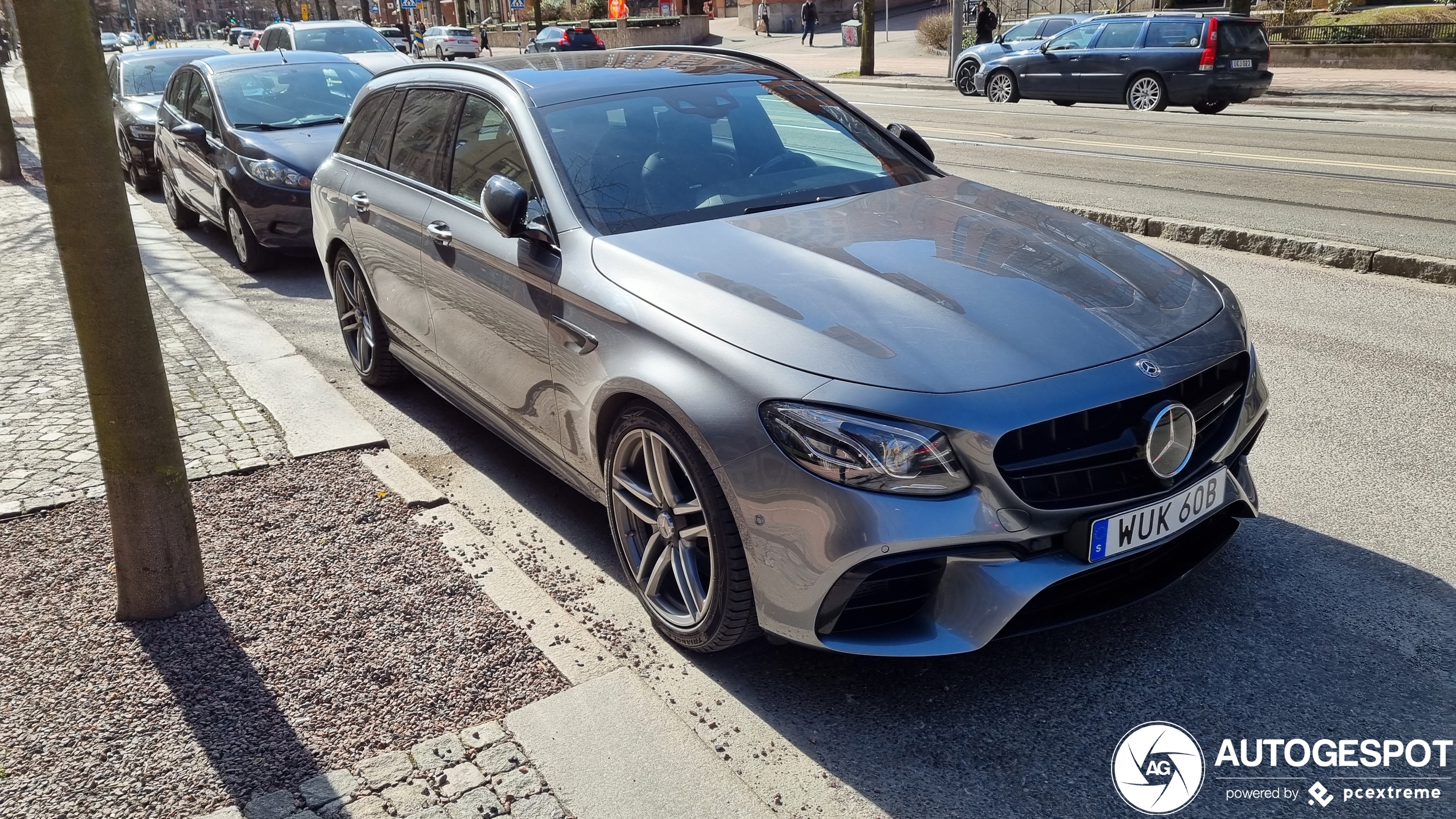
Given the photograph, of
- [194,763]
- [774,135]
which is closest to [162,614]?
[194,763]

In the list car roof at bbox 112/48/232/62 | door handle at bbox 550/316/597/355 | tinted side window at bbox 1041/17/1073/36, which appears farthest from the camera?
tinted side window at bbox 1041/17/1073/36

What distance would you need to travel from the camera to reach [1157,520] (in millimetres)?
3025

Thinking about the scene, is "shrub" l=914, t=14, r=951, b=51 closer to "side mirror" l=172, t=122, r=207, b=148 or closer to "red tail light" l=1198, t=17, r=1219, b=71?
"red tail light" l=1198, t=17, r=1219, b=71

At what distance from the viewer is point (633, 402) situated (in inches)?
136

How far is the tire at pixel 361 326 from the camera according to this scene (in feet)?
19.4

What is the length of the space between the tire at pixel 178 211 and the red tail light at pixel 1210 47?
16379 mm

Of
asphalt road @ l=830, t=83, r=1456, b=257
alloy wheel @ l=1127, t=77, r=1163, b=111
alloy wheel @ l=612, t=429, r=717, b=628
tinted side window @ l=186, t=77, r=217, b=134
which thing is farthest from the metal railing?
alloy wheel @ l=612, t=429, r=717, b=628

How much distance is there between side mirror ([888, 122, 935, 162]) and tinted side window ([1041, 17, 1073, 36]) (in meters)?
20.4

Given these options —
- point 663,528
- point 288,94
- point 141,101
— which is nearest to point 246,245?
point 288,94

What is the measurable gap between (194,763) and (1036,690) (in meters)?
2.33

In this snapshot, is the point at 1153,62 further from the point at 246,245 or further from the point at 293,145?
the point at 246,245

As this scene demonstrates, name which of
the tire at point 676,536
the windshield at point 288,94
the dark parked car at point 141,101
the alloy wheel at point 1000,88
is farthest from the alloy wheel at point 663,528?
the alloy wheel at point 1000,88

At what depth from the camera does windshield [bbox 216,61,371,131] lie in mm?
10203

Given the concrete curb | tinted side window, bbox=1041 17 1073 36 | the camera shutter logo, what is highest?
tinted side window, bbox=1041 17 1073 36
